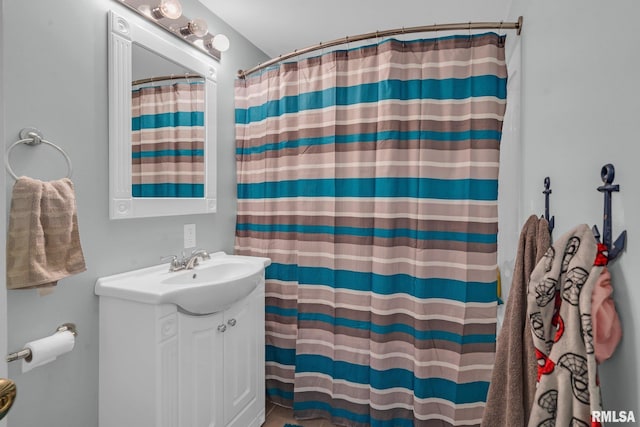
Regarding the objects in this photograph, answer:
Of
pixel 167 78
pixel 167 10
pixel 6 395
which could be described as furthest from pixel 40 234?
pixel 167 10

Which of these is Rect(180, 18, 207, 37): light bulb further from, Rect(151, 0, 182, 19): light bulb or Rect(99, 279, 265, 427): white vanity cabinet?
Rect(99, 279, 265, 427): white vanity cabinet

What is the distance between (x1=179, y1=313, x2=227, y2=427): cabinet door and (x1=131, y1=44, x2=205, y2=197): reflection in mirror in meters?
0.71

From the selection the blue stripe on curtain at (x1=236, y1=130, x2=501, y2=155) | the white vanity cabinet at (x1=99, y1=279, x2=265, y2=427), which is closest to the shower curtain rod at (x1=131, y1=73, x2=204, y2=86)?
the blue stripe on curtain at (x1=236, y1=130, x2=501, y2=155)

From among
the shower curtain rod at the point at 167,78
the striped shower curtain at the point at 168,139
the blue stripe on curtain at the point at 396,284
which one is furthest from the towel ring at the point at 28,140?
the blue stripe on curtain at the point at 396,284

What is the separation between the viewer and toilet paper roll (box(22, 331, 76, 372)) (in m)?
1.14

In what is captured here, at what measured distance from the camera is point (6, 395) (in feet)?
1.82

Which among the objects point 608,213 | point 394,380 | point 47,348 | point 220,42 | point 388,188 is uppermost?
point 220,42

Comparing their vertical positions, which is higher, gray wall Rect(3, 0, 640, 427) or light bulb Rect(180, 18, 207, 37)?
light bulb Rect(180, 18, 207, 37)

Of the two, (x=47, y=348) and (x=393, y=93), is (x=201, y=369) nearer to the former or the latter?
(x=47, y=348)

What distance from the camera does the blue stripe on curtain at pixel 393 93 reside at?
161 cm

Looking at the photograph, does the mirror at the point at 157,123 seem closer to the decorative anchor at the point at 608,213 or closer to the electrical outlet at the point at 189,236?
the electrical outlet at the point at 189,236

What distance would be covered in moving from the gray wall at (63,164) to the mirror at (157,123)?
0.05 meters

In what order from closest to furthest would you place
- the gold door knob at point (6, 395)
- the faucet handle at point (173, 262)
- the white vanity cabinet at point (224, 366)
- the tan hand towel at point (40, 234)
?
1. the gold door knob at point (6, 395)
2. the tan hand towel at point (40, 234)
3. the white vanity cabinet at point (224, 366)
4. the faucet handle at point (173, 262)

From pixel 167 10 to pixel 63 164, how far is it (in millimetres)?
924
